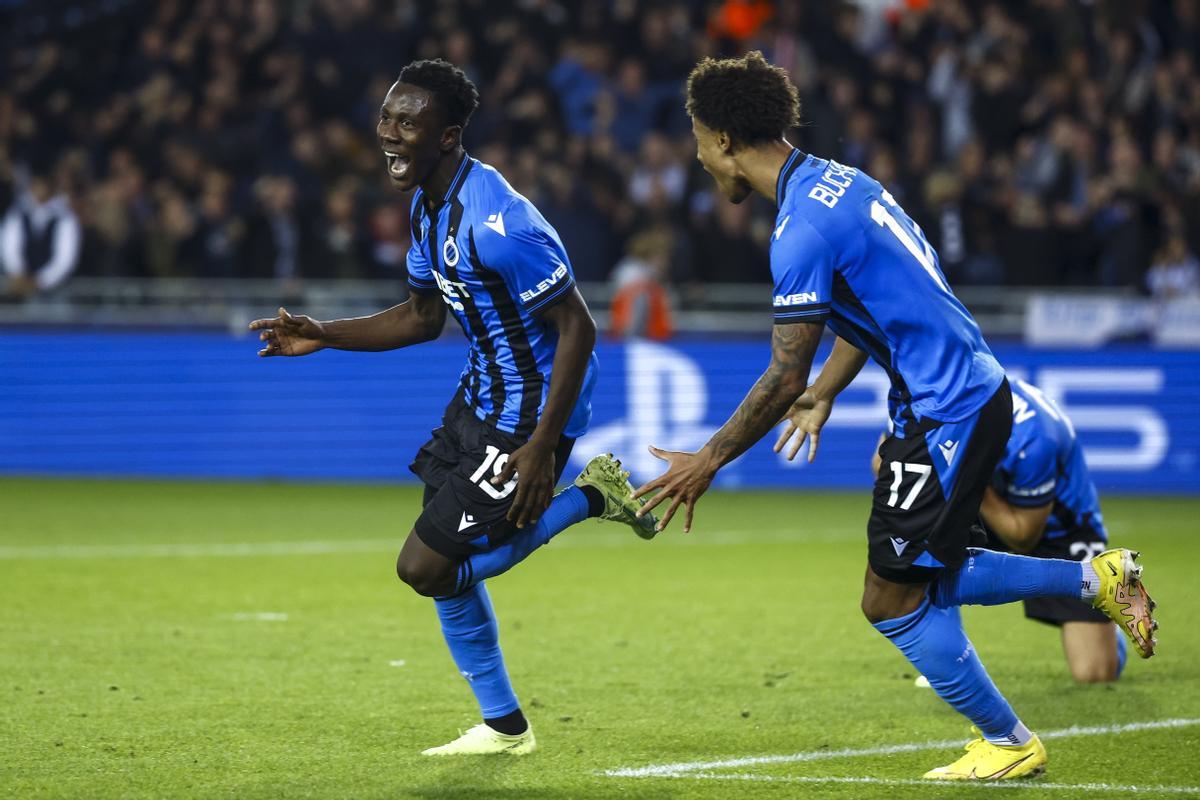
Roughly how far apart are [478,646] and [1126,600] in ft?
7.16

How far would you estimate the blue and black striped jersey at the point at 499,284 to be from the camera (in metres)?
5.91

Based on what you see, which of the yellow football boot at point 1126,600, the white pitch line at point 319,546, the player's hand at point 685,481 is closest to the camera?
the player's hand at point 685,481

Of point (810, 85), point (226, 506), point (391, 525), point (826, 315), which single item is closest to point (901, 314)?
point (826, 315)

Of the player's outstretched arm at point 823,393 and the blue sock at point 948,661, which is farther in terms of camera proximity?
the player's outstretched arm at point 823,393

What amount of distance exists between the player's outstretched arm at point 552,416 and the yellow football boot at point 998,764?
5.20ft

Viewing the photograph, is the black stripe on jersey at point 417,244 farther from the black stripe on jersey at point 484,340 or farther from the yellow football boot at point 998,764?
the yellow football boot at point 998,764

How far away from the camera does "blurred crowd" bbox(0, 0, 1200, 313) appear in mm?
17453

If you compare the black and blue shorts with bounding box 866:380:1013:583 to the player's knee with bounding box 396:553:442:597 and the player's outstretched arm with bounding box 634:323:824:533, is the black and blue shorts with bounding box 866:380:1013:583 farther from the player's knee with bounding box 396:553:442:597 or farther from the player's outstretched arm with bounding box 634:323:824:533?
the player's knee with bounding box 396:553:442:597

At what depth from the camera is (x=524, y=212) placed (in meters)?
6.00

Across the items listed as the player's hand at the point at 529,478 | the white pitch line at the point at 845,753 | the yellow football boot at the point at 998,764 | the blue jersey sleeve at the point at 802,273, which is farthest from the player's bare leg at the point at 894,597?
the player's hand at the point at 529,478

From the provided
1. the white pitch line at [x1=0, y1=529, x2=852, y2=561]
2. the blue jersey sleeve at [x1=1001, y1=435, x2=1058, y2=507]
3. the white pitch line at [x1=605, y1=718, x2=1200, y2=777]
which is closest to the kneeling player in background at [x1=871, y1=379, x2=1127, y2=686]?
the blue jersey sleeve at [x1=1001, y1=435, x2=1058, y2=507]

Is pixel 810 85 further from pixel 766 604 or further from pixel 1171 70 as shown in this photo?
pixel 766 604

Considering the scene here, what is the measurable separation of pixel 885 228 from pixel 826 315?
336 mm

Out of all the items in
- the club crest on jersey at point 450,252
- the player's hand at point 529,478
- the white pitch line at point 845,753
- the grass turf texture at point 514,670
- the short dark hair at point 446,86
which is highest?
the short dark hair at point 446,86
